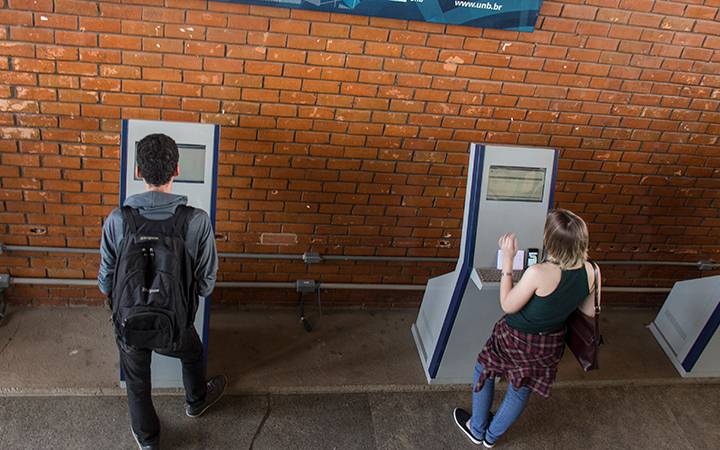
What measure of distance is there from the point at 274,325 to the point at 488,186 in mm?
1976

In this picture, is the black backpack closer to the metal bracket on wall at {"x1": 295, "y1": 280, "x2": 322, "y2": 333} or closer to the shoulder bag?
the metal bracket on wall at {"x1": 295, "y1": 280, "x2": 322, "y2": 333}

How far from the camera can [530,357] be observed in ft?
9.87

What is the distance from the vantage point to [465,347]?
379cm

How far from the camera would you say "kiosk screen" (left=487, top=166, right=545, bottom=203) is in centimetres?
338

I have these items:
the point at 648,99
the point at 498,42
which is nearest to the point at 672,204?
the point at 648,99

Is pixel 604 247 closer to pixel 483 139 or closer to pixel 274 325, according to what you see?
pixel 483 139

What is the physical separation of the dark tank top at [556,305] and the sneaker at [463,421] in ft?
2.98

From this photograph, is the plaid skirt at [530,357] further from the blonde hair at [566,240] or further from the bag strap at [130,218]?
the bag strap at [130,218]

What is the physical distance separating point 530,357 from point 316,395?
1.44 meters

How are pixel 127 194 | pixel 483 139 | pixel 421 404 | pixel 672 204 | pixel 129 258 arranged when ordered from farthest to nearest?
1. pixel 672 204
2. pixel 483 139
3. pixel 421 404
4. pixel 127 194
5. pixel 129 258

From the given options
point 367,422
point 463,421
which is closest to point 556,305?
point 463,421

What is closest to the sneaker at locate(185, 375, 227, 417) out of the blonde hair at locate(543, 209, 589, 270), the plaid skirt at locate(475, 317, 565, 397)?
the plaid skirt at locate(475, 317, 565, 397)

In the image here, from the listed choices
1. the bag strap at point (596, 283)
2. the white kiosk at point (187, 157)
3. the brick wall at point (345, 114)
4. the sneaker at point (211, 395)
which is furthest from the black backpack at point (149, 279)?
the bag strap at point (596, 283)

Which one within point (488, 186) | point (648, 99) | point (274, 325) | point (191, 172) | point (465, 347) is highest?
point (648, 99)
